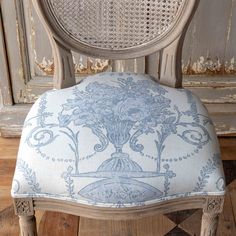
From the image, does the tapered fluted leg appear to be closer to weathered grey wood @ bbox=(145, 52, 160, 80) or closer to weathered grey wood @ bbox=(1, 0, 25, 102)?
weathered grey wood @ bbox=(145, 52, 160, 80)

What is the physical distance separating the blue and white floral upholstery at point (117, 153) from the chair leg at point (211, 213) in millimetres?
23

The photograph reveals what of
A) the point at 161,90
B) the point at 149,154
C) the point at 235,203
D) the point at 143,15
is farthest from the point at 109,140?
the point at 235,203

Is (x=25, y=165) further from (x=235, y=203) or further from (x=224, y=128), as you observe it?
(x=224, y=128)

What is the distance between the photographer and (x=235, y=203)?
1.39 meters

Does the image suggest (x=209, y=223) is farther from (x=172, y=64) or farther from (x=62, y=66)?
(x=62, y=66)

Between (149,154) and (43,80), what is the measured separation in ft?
2.21

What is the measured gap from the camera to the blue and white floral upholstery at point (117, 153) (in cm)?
92

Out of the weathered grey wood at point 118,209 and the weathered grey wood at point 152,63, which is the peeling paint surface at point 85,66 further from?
the weathered grey wood at point 118,209

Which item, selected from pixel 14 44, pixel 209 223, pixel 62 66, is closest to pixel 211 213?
pixel 209 223

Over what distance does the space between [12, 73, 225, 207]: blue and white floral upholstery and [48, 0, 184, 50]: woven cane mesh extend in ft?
0.53

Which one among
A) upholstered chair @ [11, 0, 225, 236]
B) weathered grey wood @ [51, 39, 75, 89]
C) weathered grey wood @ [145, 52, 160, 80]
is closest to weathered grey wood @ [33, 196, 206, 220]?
upholstered chair @ [11, 0, 225, 236]

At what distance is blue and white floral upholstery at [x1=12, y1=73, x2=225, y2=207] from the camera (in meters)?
0.92

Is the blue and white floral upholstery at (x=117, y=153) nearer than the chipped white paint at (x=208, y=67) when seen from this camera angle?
Yes

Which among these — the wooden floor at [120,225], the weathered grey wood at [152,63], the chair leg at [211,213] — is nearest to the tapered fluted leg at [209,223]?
the chair leg at [211,213]
